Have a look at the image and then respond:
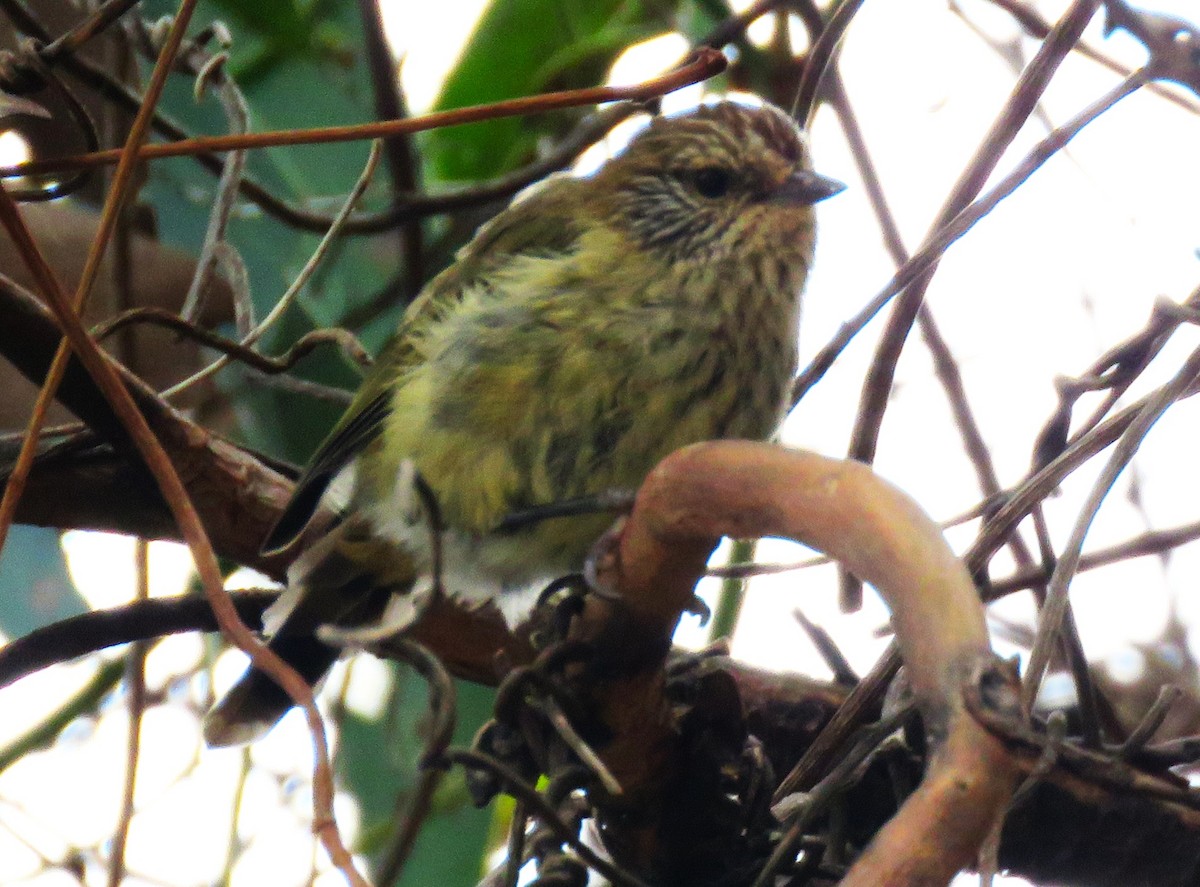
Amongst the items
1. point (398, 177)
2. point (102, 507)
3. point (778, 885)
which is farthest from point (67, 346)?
point (398, 177)

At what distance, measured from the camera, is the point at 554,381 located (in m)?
2.29

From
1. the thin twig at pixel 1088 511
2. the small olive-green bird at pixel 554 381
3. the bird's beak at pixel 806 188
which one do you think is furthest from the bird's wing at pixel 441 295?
the thin twig at pixel 1088 511

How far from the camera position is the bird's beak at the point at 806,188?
2.63 m

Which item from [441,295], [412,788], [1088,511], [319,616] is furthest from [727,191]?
[412,788]

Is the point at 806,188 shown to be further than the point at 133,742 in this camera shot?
Yes

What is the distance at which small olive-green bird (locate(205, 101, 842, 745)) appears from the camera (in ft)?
7.50

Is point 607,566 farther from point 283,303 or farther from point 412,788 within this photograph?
point 412,788

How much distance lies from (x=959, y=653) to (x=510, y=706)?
2.23ft

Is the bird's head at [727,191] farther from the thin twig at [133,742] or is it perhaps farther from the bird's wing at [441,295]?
the thin twig at [133,742]

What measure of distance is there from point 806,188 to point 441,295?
654 mm

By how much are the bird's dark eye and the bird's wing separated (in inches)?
8.9

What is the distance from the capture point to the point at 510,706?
151 centimetres

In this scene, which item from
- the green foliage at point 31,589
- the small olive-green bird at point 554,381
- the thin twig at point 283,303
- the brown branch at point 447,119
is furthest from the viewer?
the green foliage at point 31,589

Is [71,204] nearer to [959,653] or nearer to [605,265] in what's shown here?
[605,265]
